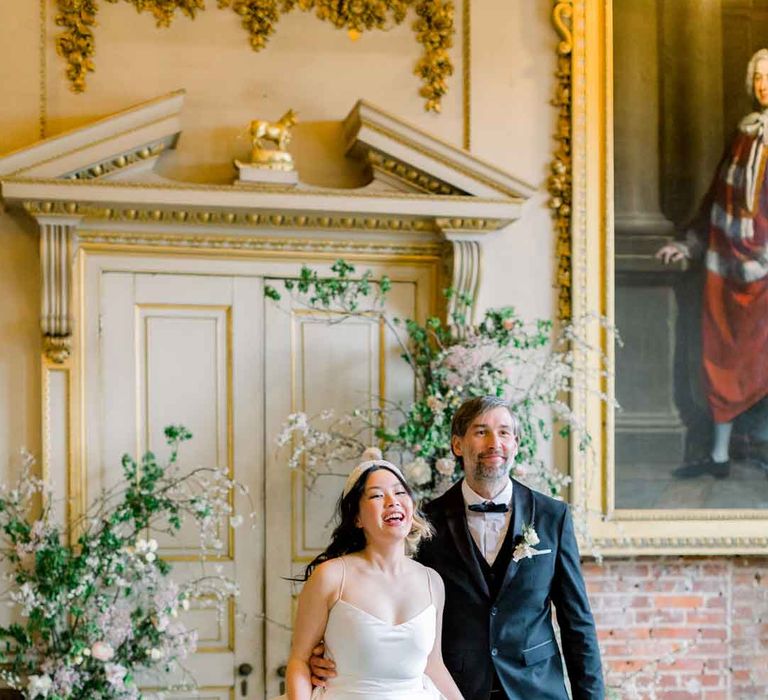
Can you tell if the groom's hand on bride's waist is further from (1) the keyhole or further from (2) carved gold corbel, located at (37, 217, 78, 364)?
(2) carved gold corbel, located at (37, 217, 78, 364)

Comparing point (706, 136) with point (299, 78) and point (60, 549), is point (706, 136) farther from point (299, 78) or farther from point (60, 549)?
point (60, 549)

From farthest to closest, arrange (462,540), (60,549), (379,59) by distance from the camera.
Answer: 1. (379,59)
2. (60,549)
3. (462,540)

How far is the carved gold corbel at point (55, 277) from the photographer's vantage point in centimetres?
412

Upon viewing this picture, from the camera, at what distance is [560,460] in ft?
15.1

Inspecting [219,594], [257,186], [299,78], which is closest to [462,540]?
[219,594]

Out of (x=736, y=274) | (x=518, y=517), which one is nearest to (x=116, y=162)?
(x=518, y=517)

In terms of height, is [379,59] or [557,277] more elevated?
[379,59]

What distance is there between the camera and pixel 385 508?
2.84 meters

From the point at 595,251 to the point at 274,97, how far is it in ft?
5.24

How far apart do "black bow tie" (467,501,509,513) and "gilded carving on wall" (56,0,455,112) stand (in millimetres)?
2203

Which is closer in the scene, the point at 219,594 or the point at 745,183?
the point at 219,594

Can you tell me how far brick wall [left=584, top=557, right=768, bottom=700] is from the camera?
4.61 meters

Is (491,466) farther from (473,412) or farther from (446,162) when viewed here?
(446,162)

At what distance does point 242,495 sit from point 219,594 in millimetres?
428
